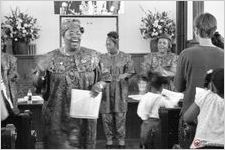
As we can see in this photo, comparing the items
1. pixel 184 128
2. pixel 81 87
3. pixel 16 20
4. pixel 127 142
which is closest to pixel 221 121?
pixel 184 128

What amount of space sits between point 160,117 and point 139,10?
4.22 meters

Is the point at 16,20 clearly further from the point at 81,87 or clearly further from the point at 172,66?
the point at 81,87

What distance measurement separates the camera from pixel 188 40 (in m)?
5.57

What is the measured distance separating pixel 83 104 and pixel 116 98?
7.29 feet

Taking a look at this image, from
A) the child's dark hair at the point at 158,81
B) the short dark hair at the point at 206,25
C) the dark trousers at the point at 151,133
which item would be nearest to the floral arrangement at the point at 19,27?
the child's dark hair at the point at 158,81

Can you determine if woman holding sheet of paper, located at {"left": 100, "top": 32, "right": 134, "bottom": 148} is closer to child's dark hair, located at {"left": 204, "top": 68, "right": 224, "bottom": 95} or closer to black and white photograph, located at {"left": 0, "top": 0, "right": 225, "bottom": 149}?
black and white photograph, located at {"left": 0, "top": 0, "right": 225, "bottom": 149}

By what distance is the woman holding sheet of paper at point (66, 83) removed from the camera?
3206 millimetres

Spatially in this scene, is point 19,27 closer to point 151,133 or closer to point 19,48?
point 19,48

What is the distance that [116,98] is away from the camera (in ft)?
17.5

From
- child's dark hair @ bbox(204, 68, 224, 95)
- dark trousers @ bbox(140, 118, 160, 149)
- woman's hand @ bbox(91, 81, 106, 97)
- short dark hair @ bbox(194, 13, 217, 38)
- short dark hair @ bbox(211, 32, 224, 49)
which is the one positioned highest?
short dark hair @ bbox(194, 13, 217, 38)

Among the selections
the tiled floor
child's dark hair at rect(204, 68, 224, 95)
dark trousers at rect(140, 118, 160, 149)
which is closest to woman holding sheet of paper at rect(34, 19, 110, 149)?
dark trousers at rect(140, 118, 160, 149)

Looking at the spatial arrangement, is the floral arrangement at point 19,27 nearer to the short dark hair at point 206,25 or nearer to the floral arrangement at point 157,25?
the floral arrangement at point 157,25

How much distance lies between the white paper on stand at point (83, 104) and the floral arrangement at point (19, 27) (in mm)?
3543

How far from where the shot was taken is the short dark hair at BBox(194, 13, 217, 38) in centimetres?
267
